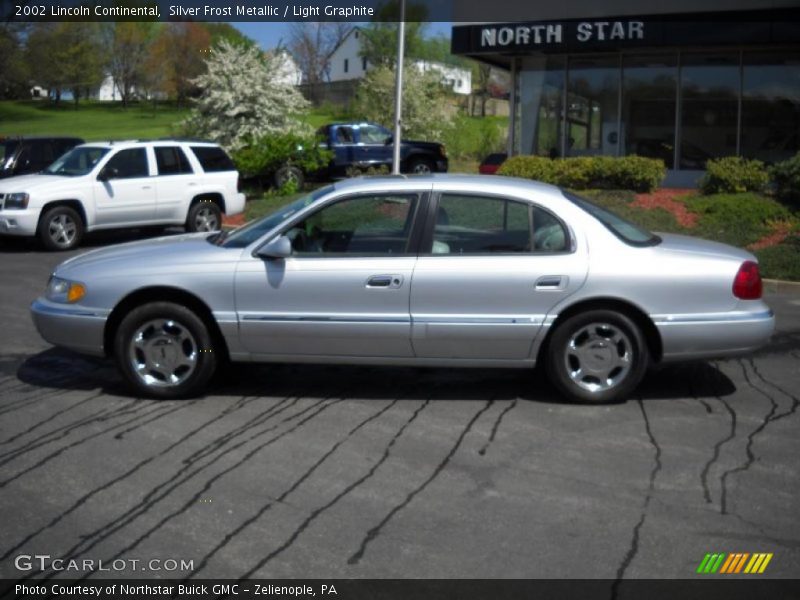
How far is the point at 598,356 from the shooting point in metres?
6.96

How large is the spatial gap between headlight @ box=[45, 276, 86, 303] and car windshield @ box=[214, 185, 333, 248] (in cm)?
101

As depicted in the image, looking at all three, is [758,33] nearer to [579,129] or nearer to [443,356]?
[579,129]

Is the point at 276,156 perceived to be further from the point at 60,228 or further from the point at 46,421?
the point at 46,421

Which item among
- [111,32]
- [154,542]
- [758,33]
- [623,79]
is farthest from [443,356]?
[111,32]

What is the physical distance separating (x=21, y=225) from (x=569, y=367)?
1095 centimetres

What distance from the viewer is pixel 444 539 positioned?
15.7 ft

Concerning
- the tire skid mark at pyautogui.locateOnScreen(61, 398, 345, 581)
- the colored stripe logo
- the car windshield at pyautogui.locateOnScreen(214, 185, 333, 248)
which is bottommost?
the colored stripe logo

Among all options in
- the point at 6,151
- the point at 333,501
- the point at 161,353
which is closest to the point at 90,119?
the point at 6,151

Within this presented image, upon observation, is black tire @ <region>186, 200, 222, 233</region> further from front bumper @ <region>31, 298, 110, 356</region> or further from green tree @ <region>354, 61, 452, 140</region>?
green tree @ <region>354, 61, 452, 140</region>

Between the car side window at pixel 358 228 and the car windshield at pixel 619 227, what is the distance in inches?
48.0

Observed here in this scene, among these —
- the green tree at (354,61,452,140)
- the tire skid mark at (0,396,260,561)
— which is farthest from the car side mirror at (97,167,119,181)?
the green tree at (354,61,452,140)

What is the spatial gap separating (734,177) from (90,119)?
52.1 meters

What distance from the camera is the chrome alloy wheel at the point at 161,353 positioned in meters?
7.10

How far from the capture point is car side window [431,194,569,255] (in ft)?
23.0
